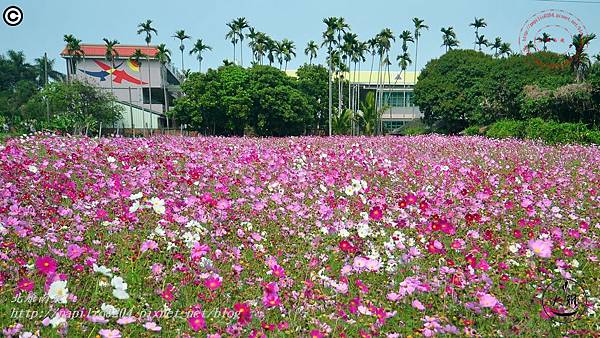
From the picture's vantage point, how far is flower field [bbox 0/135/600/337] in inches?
104

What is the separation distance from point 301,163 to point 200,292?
436 cm

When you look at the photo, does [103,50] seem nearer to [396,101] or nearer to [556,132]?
[396,101]

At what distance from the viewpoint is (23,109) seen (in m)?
51.0

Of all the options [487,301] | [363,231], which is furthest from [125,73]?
[487,301]

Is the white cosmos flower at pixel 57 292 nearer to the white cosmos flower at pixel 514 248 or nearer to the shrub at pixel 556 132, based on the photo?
the white cosmos flower at pixel 514 248

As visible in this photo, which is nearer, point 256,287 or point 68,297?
point 68,297

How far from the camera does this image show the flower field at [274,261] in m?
2.64

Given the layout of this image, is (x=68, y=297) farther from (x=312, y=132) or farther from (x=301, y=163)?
(x=312, y=132)

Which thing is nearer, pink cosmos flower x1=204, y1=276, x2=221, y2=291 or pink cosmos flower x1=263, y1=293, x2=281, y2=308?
pink cosmos flower x1=263, y1=293, x2=281, y2=308

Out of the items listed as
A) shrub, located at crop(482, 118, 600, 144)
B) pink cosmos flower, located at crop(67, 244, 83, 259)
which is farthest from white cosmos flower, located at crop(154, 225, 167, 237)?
shrub, located at crop(482, 118, 600, 144)

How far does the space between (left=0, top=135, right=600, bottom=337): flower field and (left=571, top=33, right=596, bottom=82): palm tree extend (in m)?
30.2

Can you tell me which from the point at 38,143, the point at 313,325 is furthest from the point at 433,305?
the point at 38,143

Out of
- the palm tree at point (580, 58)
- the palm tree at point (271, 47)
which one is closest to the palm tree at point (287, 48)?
the palm tree at point (271, 47)

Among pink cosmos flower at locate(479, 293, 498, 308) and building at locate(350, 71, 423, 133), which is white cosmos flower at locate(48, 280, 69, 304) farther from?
A: building at locate(350, 71, 423, 133)
